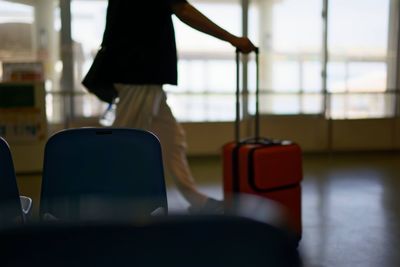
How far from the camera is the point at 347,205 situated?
2988mm

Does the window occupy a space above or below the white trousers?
above

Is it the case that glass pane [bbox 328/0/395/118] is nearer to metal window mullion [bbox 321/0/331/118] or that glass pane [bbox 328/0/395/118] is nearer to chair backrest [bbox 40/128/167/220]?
metal window mullion [bbox 321/0/331/118]

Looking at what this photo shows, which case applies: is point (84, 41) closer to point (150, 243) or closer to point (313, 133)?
point (313, 133)

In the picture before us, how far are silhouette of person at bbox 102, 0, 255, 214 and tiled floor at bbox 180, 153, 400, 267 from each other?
63cm

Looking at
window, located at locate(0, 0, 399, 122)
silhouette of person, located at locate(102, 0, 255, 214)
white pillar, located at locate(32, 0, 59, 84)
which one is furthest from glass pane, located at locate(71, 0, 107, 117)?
silhouette of person, located at locate(102, 0, 255, 214)

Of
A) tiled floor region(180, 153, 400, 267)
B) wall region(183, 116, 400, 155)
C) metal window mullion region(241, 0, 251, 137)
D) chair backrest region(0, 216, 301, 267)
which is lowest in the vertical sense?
tiled floor region(180, 153, 400, 267)

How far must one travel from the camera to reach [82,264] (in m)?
0.45

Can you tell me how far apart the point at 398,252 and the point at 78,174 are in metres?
1.54

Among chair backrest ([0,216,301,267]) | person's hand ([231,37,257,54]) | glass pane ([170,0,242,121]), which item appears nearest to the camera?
chair backrest ([0,216,301,267])

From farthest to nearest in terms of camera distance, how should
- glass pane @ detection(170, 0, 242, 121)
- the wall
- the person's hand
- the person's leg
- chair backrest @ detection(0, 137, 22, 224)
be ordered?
glass pane @ detection(170, 0, 242, 121) → the wall → the person's leg → the person's hand → chair backrest @ detection(0, 137, 22, 224)

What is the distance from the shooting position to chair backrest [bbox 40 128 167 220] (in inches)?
Answer: 48.6

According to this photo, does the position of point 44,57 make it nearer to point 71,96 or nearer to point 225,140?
point 71,96

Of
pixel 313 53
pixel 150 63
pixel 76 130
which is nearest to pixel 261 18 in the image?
pixel 313 53

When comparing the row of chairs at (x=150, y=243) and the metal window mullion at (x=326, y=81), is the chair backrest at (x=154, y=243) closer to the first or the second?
the row of chairs at (x=150, y=243)
